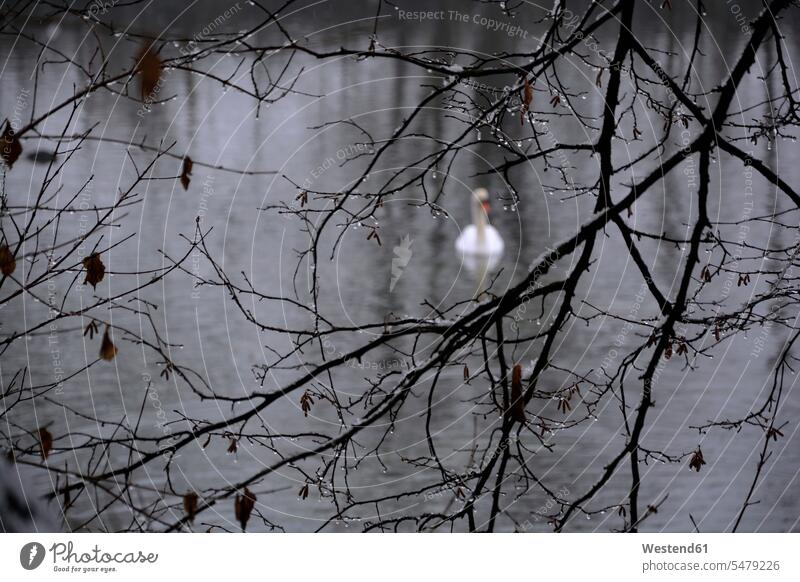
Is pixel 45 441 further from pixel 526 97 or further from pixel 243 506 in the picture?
pixel 526 97

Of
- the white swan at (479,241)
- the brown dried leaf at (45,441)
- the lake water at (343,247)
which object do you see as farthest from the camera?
the white swan at (479,241)

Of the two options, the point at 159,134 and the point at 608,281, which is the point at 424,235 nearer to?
the point at 608,281

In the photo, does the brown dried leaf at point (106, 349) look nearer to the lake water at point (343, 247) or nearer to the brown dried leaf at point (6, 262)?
the brown dried leaf at point (6, 262)

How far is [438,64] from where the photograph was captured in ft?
7.86

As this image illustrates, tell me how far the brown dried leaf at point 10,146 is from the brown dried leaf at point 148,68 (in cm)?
32

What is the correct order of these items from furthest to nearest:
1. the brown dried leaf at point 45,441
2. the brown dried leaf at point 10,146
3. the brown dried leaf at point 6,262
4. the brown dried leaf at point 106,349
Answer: the brown dried leaf at point 10,146
the brown dried leaf at point 45,441
the brown dried leaf at point 6,262
the brown dried leaf at point 106,349

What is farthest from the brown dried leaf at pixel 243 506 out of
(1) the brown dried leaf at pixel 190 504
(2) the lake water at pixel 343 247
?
(2) the lake water at pixel 343 247

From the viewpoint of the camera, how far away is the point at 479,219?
8.45ft

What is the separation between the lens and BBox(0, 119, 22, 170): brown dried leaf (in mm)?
2311

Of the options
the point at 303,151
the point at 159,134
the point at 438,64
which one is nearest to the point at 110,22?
the point at 159,134

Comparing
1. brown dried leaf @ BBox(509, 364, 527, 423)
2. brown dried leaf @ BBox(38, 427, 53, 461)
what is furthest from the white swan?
brown dried leaf @ BBox(38, 427, 53, 461)

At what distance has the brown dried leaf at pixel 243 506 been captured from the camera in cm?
213
